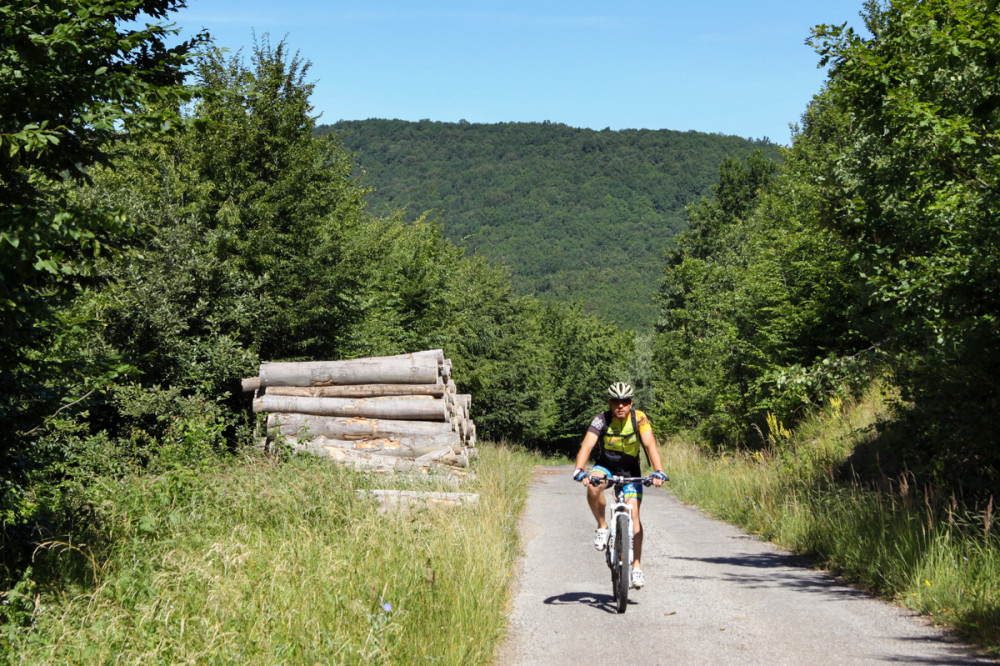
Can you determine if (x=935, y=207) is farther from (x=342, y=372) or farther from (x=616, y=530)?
(x=342, y=372)

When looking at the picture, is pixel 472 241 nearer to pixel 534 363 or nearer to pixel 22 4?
pixel 534 363

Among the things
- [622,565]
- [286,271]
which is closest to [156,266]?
[286,271]

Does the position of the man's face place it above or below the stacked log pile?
above

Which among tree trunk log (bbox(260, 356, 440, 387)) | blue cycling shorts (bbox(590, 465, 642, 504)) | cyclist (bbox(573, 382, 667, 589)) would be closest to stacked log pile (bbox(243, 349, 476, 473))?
tree trunk log (bbox(260, 356, 440, 387))

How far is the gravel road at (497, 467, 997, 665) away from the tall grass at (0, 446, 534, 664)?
1.62ft

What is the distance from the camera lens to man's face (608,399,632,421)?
7.80 meters

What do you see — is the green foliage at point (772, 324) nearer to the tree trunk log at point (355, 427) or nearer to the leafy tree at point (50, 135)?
the tree trunk log at point (355, 427)

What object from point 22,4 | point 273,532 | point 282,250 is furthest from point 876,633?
point 282,250

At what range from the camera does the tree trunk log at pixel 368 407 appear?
50.9ft

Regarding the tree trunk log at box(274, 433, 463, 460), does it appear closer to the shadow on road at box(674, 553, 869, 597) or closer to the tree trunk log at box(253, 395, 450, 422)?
the tree trunk log at box(253, 395, 450, 422)

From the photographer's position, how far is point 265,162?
68.3ft

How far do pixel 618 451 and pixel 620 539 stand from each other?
986 millimetres

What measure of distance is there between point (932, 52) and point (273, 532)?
8.65 metres

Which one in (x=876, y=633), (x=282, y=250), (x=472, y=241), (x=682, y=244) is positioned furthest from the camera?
(x=472, y=241)
